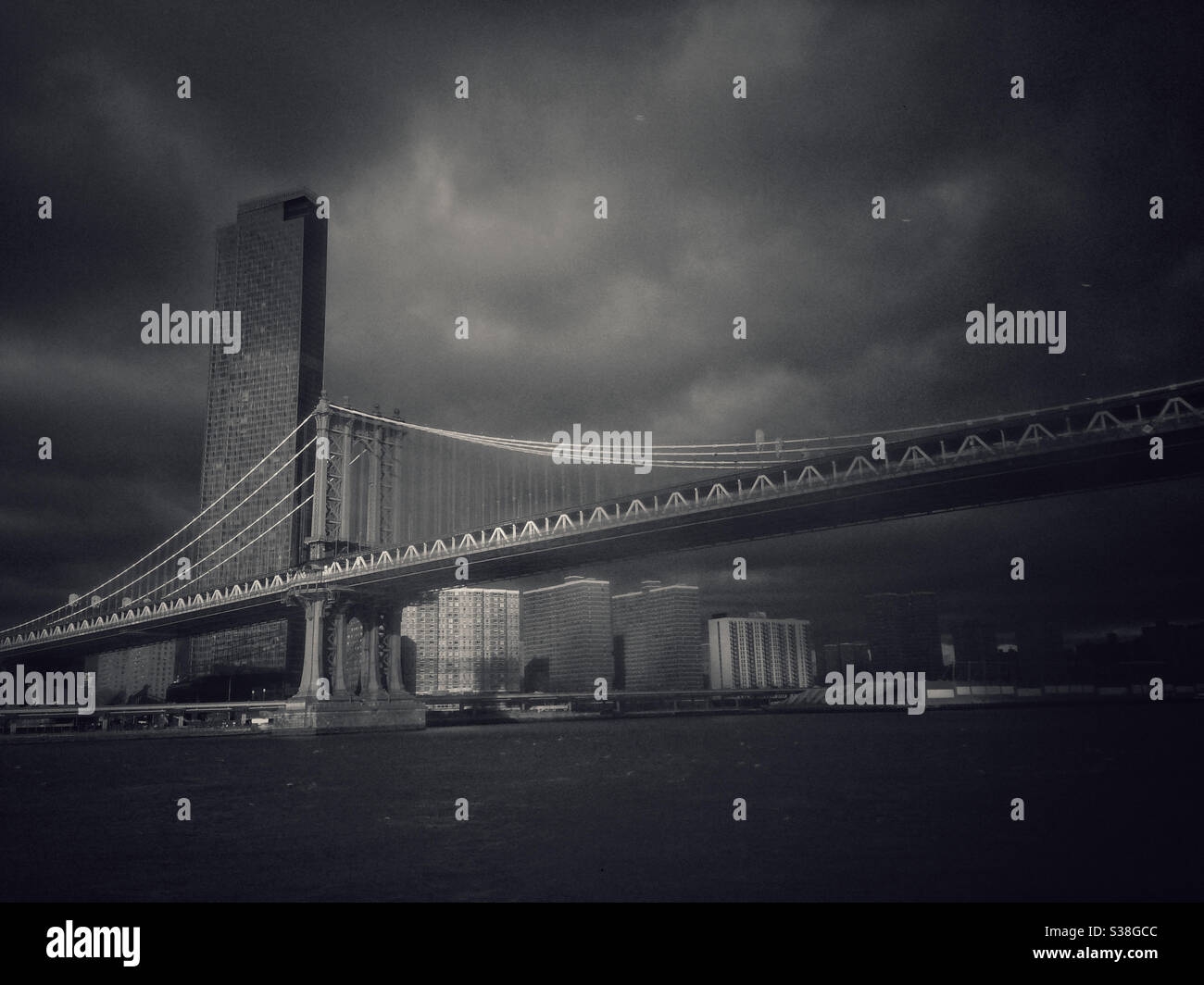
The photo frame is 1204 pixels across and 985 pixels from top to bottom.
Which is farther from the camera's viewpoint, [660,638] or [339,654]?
[660,638]

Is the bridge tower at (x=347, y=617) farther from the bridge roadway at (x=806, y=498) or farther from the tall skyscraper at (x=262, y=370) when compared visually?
the tall skyscraper at (x=262, y=370)

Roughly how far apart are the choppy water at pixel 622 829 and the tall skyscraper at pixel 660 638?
326ft

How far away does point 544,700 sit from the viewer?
428 ft

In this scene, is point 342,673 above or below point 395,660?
below

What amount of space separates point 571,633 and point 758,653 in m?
31.8

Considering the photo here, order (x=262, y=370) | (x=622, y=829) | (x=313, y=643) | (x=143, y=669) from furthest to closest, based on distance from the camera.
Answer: (x=262, y=370) → (x=143, y=669) → (x=313, y=643) → (x=622, y=829)

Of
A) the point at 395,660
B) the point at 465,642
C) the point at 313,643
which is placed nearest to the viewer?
the point at 313,643

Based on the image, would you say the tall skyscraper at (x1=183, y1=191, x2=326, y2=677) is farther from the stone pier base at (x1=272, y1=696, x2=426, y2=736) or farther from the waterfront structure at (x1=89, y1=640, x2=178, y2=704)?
the stone pier base at (x1=272, y1=696, x2=426, y2=736)

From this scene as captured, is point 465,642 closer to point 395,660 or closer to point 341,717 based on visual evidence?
point 395,660

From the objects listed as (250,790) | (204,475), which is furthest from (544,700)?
(250,790)

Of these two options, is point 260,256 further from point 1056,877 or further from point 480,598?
point 1056,877

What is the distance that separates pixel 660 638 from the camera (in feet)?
480

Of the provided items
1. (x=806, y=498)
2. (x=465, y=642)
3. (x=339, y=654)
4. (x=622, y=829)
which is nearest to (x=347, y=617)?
(x=339, y=654)
